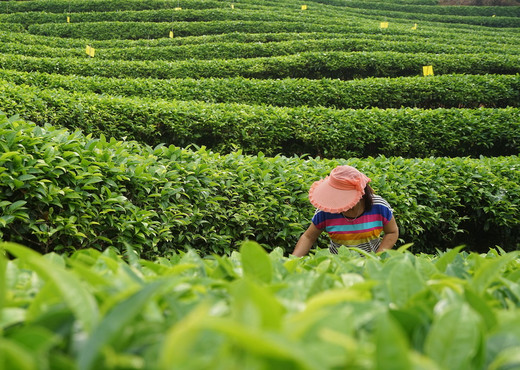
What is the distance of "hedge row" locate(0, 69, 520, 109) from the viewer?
27.4 feet

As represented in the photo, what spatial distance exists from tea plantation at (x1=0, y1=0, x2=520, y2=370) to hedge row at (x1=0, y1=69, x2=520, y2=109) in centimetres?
4

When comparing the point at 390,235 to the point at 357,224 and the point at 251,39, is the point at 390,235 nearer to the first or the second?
the point at 357,224

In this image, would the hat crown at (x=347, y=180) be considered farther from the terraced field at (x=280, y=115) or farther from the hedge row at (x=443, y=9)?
the hedge row at (x=443, y=9)

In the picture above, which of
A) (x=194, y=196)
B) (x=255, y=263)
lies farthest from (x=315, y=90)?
(x=255, y=263)

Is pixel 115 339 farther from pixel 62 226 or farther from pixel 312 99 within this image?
pixel 312 99

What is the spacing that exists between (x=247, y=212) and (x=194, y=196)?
1.62 ft

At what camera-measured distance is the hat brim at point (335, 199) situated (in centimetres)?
286

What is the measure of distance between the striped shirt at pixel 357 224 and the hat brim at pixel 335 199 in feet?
0.68

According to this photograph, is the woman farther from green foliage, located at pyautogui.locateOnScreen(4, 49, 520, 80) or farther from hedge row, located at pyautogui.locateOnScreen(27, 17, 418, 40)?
hedge row, located at pyautogui.locateOnScreen(27, 17, 418, 40)

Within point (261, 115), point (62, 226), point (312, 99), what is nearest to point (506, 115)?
point (312, 99)

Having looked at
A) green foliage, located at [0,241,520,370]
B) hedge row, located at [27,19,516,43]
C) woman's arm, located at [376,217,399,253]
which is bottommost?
woman's arm, located at [376,217,399,253]

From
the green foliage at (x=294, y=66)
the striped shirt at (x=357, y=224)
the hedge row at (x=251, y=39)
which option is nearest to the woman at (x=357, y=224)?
the striped shirt at (x=357, y=224)

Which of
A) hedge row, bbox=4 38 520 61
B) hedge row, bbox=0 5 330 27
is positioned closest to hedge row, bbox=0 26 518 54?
hedge row, bbox=4 38 520 61

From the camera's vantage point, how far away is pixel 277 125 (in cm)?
682
